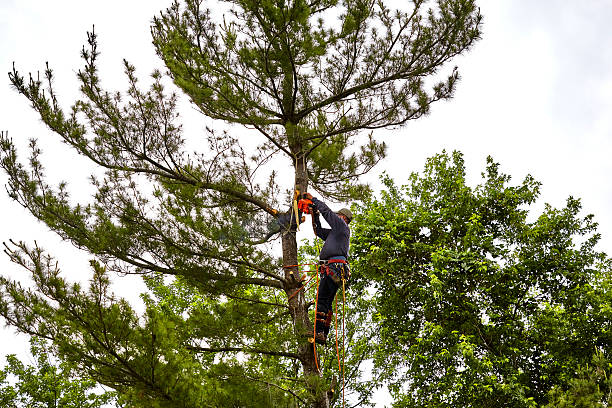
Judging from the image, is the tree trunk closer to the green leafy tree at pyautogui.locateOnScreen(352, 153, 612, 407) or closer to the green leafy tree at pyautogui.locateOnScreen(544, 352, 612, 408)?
the green leafy tree at pyautogui.locateOnScreen(544, 352, 612, 408)

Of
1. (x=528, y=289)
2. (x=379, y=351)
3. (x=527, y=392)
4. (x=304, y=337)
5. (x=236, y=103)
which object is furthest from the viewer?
(x=379, y=351)

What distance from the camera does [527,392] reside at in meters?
11.5

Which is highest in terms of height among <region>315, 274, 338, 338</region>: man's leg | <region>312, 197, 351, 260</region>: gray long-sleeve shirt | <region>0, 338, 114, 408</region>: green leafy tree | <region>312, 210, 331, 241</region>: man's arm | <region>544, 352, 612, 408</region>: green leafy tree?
<region>0, 338, 114, 408</region>: green leafy tree

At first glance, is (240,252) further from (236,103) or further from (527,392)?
(527,392)

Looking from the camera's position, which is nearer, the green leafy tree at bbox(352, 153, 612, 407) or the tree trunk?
the tree trunk

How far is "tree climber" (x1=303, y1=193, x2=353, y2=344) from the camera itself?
6.55 meters

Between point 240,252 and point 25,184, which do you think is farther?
point 25,184

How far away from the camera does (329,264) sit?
6.64 metres

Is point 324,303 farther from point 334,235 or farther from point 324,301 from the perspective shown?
point 334,235

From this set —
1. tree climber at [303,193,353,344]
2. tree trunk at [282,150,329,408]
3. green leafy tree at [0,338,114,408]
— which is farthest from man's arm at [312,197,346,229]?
green leafy tree at [0,338,114,408]

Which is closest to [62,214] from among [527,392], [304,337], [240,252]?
[240,252]

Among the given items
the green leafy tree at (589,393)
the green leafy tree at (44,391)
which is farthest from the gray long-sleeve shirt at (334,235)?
the green leafy tree at (44,391)

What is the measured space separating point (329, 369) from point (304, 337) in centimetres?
926

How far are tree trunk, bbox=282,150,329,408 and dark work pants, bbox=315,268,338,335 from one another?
143 millimetres
